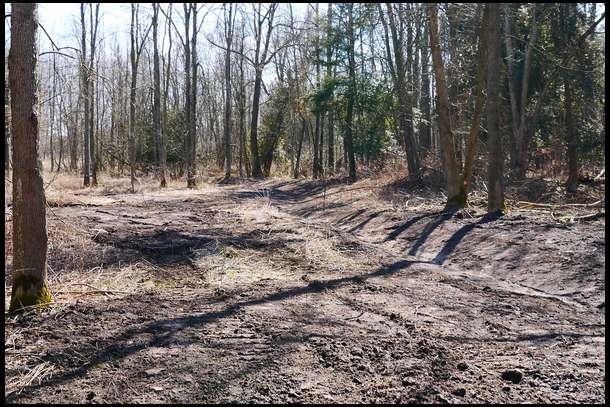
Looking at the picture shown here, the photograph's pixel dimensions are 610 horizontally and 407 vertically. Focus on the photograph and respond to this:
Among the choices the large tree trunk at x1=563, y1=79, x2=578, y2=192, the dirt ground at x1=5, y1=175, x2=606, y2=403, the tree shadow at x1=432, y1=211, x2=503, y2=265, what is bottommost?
the dirt ground at x1=5, y1=175, x2=606, y2=403

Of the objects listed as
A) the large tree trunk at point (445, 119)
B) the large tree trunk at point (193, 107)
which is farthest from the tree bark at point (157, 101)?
the large tree trunk at point (445, 119)

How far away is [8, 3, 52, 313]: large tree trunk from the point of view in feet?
14.7

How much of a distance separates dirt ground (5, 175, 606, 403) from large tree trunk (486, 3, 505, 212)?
512 millimetres

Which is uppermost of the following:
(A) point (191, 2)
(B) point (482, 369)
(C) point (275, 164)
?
(A) point (191, 2)

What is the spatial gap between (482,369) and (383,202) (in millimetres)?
9834

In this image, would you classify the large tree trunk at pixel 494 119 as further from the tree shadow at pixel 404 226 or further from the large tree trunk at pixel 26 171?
the large tree trunk at pixel 26 171

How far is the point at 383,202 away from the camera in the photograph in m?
13.4

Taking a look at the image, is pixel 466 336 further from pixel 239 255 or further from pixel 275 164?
pixel 275 164

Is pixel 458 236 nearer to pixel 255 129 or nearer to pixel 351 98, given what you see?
pixel 351 98

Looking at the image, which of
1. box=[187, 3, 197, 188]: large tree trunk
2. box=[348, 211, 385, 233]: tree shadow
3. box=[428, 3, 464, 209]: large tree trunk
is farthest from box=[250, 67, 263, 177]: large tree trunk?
box=[428, 3, 464, 209]: large tree trunk

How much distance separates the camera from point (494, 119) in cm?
967

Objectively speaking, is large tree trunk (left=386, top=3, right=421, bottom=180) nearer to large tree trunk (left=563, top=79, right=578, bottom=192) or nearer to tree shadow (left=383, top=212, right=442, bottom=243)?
large tree trunk (left=563, top=79, right=578, bottom=192)

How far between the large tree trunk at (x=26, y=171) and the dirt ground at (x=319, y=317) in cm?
32

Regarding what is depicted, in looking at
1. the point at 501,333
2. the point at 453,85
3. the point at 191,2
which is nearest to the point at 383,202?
the point at 453,85
